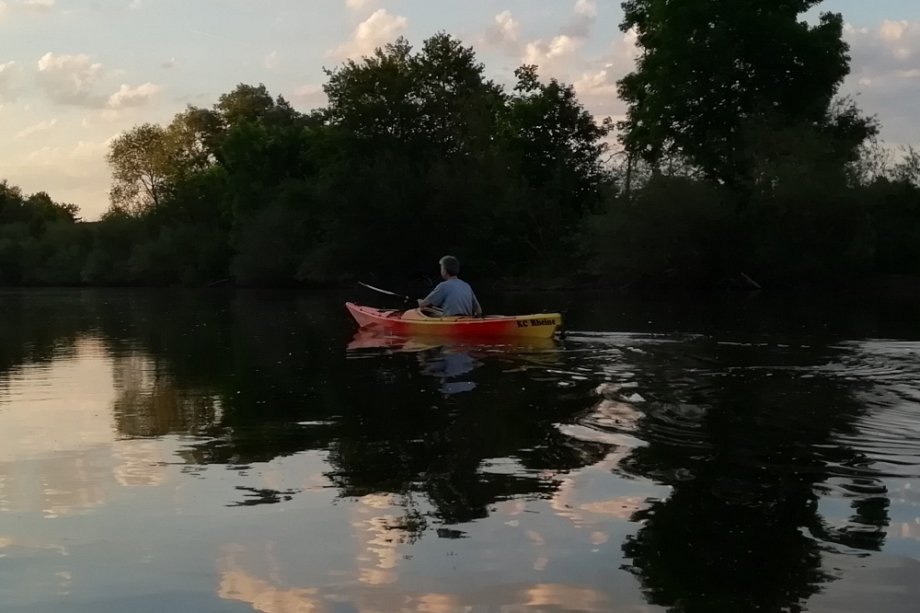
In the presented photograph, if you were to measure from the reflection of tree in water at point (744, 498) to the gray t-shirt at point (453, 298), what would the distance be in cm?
820

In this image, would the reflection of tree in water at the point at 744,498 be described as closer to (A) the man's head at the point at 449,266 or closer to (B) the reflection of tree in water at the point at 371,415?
(B) the reflection of tree in water at the point at 371,415

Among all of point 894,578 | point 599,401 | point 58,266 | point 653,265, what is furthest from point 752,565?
point 58,266

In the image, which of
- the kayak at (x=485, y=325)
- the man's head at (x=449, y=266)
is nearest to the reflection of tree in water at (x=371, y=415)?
the kayak at (x=485, y=325)

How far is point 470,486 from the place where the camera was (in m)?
7.71

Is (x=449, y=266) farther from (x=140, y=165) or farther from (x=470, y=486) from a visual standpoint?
(x=140, y=165)

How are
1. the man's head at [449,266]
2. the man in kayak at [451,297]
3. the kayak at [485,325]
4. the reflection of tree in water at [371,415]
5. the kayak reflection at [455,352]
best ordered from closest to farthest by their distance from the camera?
the reflection of tree in water at [371,415] < the kayak reflection at [455,352] < the kayak at [485,325] < the man's head at [449,266] < the man in kayak at [451,297]

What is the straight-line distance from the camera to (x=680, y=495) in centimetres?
731

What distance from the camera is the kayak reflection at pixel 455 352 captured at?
15.0m

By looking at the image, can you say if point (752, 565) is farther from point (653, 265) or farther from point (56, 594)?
point (653, 265)

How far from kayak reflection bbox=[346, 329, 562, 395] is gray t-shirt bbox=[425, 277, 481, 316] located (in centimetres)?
61

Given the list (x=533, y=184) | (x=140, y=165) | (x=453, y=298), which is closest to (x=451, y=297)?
(x=453, y=298)

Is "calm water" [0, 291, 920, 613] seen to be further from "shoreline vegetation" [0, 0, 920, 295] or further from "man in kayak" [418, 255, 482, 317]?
"shoreline vegetation" [0, 0, 920, 295]

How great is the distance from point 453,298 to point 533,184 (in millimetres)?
38589

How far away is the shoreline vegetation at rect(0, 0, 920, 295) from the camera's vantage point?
41906mm
